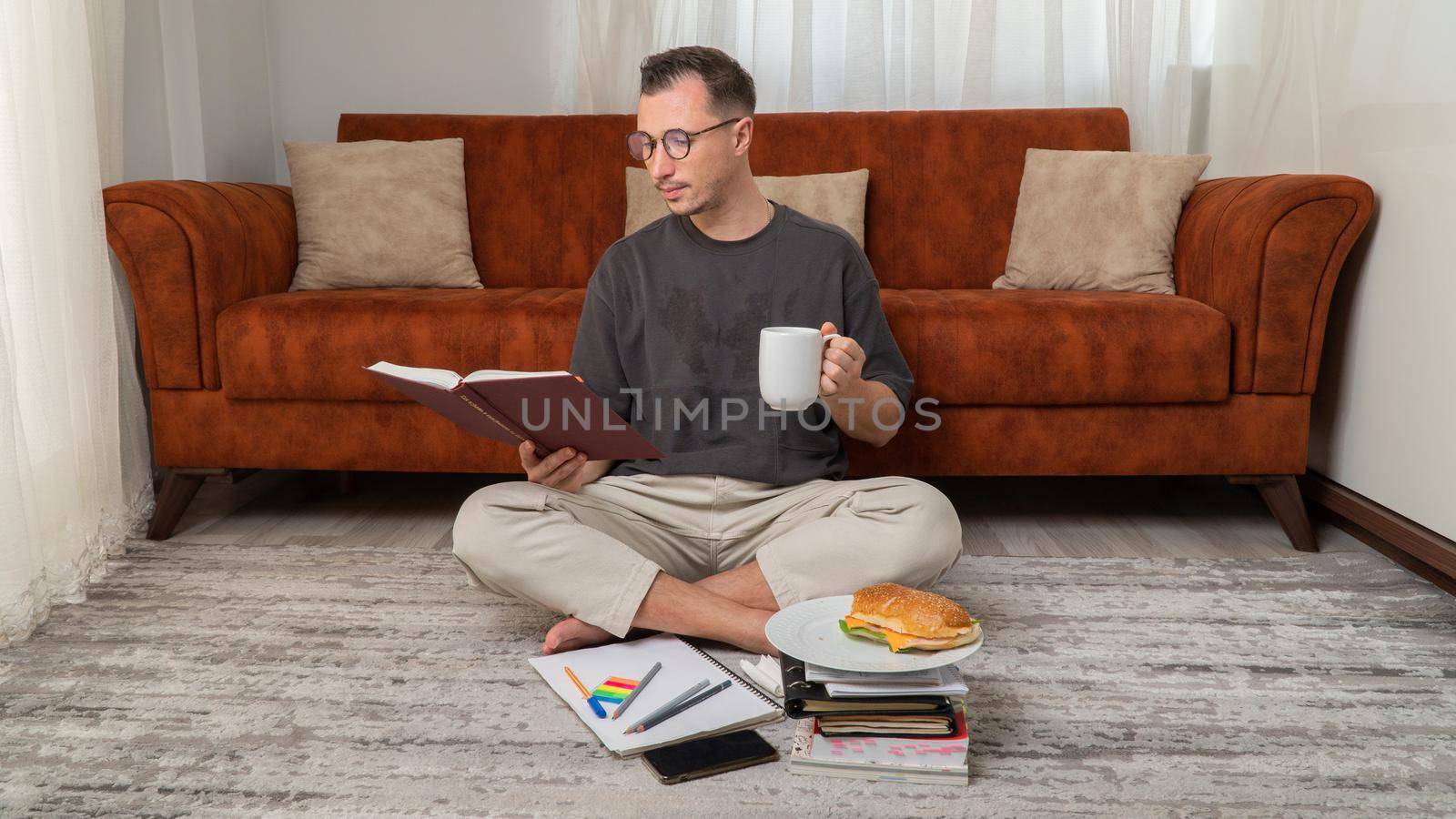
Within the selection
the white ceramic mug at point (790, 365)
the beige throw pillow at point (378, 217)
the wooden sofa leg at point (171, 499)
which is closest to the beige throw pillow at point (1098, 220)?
the beige throw pillow at point (378, 217)

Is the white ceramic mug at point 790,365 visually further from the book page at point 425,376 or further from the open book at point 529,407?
the book page at point 425,376

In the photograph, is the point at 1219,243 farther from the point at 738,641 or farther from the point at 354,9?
the point at 354,9

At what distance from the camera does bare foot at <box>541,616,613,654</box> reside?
164 cm

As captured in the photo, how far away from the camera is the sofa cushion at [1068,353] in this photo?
2217 mm

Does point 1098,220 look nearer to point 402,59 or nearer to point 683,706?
point 683,706

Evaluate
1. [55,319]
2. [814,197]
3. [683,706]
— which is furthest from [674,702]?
[814,197]

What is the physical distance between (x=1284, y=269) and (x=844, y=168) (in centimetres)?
112

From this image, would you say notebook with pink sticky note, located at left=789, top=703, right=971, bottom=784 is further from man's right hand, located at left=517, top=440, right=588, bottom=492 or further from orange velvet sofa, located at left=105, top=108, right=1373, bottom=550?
orange velvet sofa, located at left=105, top=108, right=1373, bottom=550

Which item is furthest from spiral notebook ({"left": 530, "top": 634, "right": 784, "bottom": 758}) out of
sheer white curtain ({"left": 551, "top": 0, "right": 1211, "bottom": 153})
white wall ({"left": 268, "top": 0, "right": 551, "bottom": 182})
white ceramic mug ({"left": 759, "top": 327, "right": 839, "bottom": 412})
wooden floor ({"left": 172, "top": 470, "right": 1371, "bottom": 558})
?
white wall ({"left": 268, "top": 0, "right": 551, "bottom": 182})

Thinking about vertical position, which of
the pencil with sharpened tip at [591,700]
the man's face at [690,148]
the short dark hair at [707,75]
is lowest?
the pencil with sharpened tip at [591,700]

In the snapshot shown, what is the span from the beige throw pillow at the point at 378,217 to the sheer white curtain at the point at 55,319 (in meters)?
0.51

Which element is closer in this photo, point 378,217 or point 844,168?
point 378,217

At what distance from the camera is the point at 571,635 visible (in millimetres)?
1644

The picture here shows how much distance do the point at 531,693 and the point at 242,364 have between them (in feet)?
3.71
